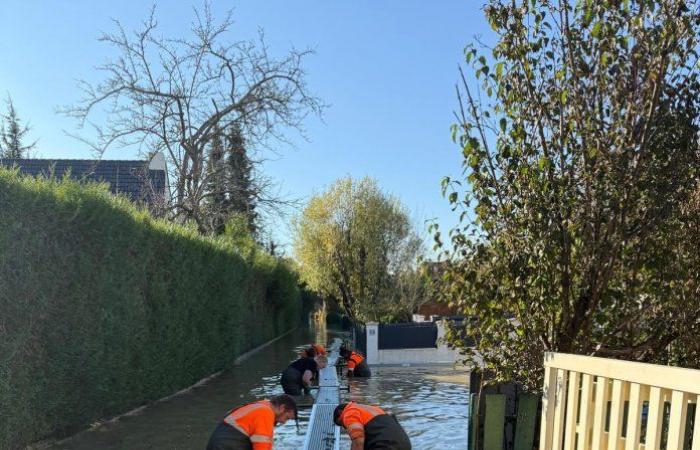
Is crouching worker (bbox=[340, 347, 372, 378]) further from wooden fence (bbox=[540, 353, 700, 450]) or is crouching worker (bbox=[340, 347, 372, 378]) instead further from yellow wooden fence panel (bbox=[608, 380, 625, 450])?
yellow wooden fence panel (bbox=[608, 380, 625, 450])

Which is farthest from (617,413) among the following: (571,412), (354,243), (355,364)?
(354,243)

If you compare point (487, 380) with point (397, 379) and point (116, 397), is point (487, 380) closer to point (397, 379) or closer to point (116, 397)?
point (116, 397)

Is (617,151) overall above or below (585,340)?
above

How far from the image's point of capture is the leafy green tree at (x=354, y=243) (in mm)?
24141

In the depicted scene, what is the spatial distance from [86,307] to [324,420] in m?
3.71

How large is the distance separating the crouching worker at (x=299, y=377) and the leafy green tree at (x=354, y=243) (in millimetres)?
11437

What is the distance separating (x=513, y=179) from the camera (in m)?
5.11

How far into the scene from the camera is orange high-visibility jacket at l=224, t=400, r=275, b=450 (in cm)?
550

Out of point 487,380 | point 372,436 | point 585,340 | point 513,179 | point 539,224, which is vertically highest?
point 513,179

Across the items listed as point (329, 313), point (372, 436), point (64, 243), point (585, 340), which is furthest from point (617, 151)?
point (329, 313)

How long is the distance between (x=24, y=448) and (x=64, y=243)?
89.9 inches

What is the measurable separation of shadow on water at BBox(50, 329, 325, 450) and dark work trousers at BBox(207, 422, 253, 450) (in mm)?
2270

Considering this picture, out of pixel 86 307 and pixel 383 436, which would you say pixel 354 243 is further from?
pixel 383 436

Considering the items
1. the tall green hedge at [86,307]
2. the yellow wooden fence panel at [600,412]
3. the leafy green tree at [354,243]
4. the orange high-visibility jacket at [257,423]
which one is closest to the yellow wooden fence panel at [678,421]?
the yellow wooden fence panel at [600,412]
